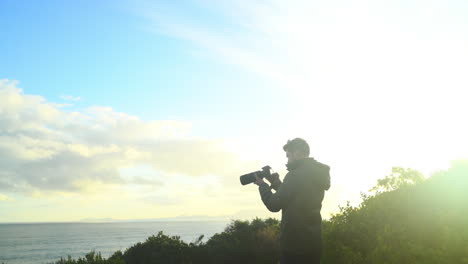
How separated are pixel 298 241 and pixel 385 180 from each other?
141ft

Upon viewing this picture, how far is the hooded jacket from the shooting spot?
409cm

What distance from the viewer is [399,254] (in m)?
8.00

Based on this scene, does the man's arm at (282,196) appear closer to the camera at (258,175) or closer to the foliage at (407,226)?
the camera at (258,175)

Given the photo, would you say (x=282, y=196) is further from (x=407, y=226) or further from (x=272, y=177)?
(x=407, y=226)

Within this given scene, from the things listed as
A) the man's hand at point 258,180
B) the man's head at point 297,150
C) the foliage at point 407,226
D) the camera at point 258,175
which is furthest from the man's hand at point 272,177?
the foliage at point 407,226

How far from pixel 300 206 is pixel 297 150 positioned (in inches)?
25.1

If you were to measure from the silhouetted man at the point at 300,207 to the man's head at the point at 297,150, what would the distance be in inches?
0.5

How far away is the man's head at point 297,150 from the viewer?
4312 millimetres

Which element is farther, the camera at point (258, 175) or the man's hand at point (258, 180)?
the camera at point (258, 175)

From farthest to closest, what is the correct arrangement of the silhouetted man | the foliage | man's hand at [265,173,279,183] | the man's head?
1. the foliage
2. man's hand at [265,173,279,183]
3. the man's head
4. the silhouetted man

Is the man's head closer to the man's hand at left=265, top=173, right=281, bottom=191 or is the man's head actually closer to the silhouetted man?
the silhouetted man

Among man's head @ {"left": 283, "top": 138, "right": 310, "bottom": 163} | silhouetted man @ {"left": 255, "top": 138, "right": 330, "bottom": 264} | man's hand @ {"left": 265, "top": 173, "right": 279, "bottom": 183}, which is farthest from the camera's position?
man's hand @ {"left": 265, "top": 173, "right": 279, "bottom": 183}

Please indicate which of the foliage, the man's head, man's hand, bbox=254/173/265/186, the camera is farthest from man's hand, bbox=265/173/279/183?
the foliage

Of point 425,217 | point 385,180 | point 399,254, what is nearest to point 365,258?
point 399,254
